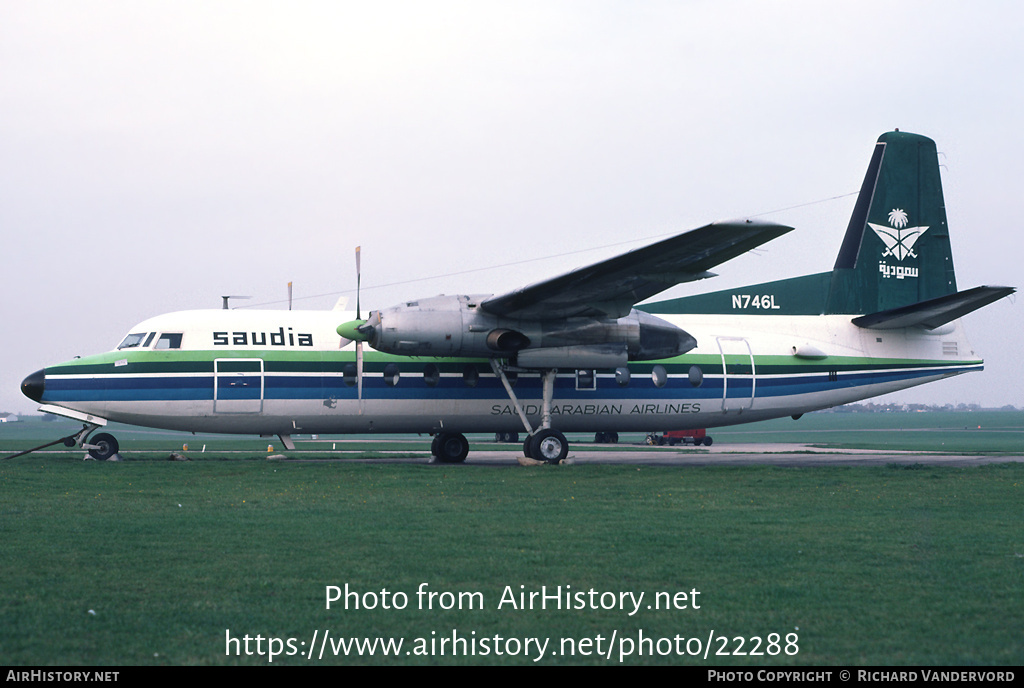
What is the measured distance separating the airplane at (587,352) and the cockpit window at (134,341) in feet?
0.22

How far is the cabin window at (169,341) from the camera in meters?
22.6

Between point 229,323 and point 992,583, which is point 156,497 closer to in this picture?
point 229,323

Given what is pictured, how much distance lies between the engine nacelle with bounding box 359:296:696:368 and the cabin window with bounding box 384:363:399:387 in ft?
6.43

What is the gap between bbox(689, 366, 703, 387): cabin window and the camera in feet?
82.4

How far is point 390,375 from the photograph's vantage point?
23172 millimetres

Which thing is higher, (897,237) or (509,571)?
(897,237)

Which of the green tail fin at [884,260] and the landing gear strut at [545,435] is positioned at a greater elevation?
the green tail fin at [884,260]

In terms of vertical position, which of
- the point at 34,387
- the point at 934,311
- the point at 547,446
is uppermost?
the point at 934,311

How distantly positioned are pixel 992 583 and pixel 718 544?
2892mm

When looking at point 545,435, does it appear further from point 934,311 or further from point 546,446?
point 934,311

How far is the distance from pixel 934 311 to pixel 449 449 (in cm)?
1350

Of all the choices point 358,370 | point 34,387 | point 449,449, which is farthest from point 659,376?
point 34,387

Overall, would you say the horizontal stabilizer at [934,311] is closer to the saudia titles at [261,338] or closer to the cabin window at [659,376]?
the cabin window at [659,376]

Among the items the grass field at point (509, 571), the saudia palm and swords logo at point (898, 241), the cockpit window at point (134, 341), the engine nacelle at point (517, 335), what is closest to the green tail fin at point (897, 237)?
the saudia palm and swords logo at point (898, 241)
